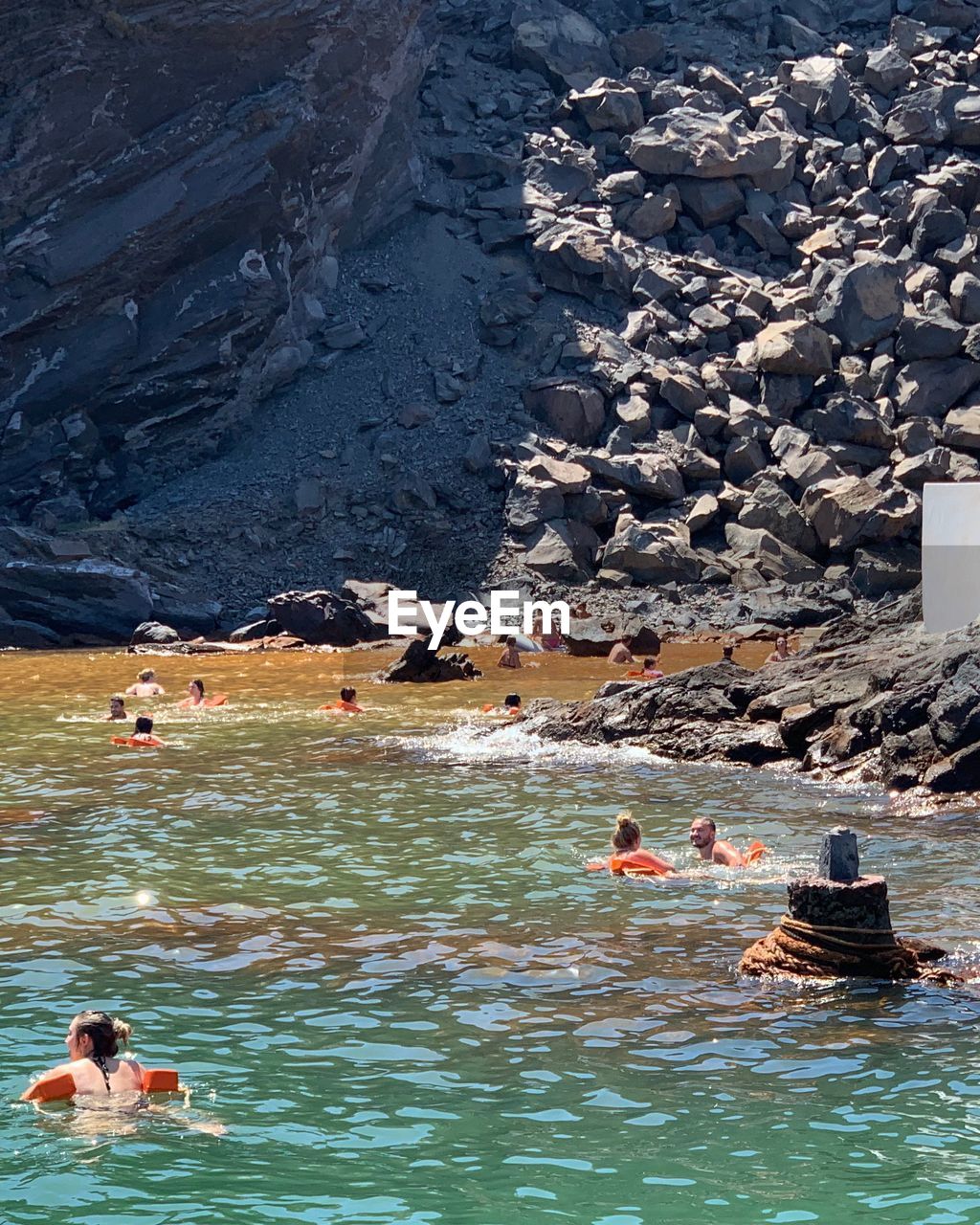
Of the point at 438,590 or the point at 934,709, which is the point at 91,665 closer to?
the point at 438,590

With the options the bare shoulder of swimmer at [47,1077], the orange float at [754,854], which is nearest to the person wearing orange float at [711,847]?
the orange float at [754,854]

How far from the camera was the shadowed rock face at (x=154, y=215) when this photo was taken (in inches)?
1955

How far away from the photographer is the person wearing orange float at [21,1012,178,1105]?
8.48m

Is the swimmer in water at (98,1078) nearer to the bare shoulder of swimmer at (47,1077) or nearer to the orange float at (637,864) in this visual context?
the bare shoulder of swimmer at (47,1077)

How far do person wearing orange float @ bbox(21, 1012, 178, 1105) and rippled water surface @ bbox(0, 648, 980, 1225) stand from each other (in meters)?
0.13

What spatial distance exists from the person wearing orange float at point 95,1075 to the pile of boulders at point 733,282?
39.5 m

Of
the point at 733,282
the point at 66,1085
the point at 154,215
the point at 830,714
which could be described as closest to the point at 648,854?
the point at 66,1085

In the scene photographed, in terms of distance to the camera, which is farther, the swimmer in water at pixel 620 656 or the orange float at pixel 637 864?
the swimmer in water at pixel 620 656

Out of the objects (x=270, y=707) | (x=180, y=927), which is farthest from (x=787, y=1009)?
(x=270, y=707)

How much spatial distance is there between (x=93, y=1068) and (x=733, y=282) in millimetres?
50930

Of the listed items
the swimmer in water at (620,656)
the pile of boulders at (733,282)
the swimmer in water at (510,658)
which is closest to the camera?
the swimmer in water at (510,658)

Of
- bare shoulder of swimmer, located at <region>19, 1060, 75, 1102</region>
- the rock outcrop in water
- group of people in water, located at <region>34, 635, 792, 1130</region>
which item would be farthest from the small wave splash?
bare shoulder of swimmer, located at <region>19, 1060, 75, 1102</region>

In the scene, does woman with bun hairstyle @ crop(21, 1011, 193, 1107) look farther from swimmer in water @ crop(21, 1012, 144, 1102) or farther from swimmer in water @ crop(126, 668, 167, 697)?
swimmer in water @ crop(126, 668, 167, 697)

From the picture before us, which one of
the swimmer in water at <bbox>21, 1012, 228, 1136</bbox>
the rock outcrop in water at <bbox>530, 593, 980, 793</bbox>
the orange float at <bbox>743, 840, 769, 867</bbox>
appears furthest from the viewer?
the rock outcrop in water at <bbox>530, 593, 980, 793</bbox>
